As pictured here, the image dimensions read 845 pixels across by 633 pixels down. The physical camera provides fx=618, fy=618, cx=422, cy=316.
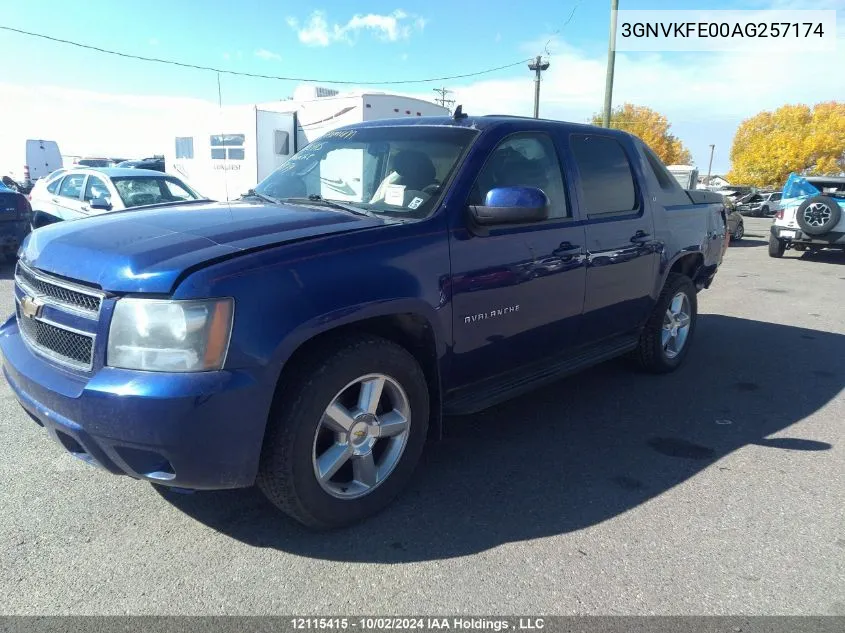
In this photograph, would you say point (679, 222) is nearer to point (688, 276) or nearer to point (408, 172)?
point (688, 276)

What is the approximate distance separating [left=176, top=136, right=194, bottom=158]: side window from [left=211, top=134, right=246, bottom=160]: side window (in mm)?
1415

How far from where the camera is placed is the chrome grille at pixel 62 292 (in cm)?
244

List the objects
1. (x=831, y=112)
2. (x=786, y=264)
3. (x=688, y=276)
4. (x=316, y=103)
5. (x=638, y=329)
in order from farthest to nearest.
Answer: (x=831, y=112)
(x=316, y=103)
(x=786, y=264)
(x=688, y=276)
(x=638, y=329)

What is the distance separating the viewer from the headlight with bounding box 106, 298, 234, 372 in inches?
89.4

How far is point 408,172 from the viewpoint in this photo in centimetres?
339

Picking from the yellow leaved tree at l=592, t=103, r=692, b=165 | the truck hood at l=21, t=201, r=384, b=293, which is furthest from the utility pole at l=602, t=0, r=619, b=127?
the yellow leaved tree at l=592, t=103, r=692, b=165

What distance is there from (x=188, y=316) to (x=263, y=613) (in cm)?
114

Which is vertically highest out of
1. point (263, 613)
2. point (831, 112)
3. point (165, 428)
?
point (831, 112)

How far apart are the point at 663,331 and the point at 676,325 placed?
0.90ft

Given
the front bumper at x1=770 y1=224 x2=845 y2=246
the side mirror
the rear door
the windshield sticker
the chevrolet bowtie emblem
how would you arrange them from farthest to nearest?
the front bumper at x1=770 y1=224 x2=845 y2=246 → the rear door → the windshield sticker → the side mirror → the chevrolet bowtie emblem

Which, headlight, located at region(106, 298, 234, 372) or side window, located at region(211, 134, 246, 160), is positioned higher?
side window, located at region(211, 134, 246, 160)

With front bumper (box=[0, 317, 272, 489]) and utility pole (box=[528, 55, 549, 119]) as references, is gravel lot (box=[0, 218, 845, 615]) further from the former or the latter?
utility pole (box=[528, 55, 549, 119])

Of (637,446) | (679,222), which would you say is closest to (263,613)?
(637,446)

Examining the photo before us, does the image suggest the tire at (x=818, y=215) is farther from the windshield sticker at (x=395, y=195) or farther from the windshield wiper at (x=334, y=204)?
the windshield wiper at (x=334, y=204)
